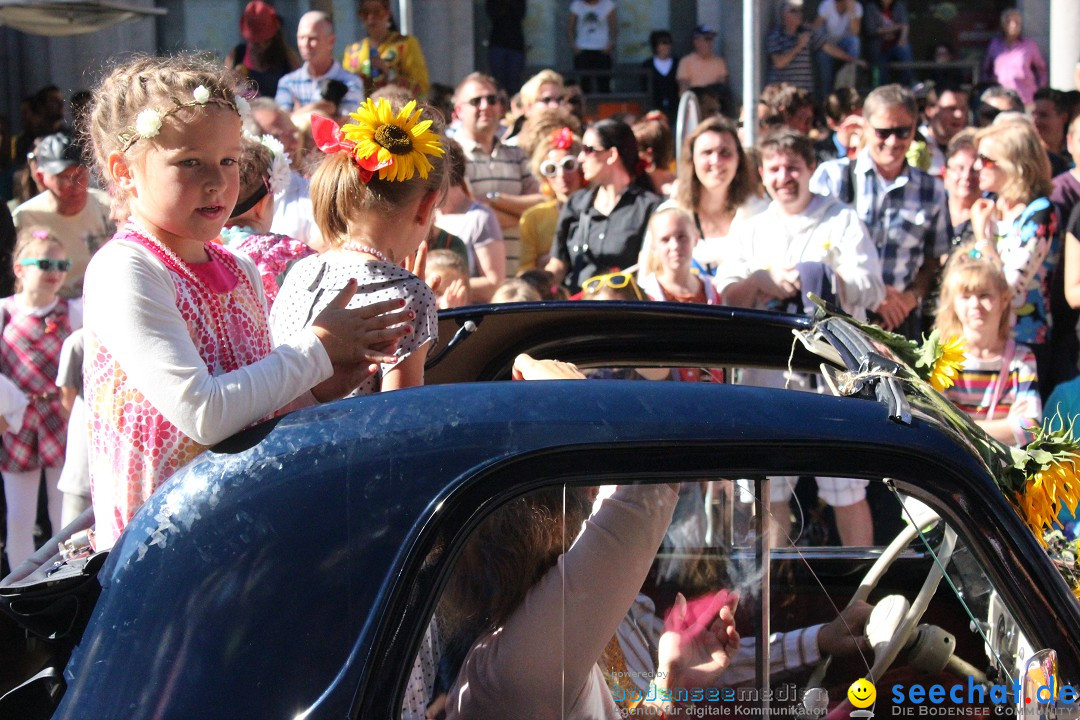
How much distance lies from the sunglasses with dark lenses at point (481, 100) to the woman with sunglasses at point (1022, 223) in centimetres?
252

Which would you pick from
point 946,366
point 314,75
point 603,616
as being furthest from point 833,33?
point 603,616

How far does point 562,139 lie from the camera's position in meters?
6.66

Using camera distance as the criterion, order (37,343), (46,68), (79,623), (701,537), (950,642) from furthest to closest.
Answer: (46,68) < (37,343) < (950,642) < (701,537) < (79,623)

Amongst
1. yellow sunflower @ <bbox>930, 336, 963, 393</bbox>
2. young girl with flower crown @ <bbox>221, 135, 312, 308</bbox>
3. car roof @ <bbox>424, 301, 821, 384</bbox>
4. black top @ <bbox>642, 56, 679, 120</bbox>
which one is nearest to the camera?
yellow sunflower @ <bbox>930, 336, 963, 393</bbox>

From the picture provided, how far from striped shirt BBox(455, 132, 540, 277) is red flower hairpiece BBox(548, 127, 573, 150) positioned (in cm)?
31

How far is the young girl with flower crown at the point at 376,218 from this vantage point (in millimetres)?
2279

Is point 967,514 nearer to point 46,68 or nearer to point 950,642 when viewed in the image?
point 950,642

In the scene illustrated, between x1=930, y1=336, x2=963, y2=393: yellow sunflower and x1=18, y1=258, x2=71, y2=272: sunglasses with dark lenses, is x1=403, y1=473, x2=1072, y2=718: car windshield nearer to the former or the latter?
x1=930, y1=336, x2=963, y2=393: yellow sunflower

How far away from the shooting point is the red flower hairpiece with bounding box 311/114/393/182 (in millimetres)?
2311

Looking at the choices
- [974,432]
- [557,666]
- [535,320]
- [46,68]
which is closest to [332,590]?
[557,666]

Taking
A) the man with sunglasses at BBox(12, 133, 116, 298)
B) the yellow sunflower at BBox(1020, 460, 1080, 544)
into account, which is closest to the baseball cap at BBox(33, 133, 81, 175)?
the man with sunglasses at BBox(12, 133, 116, 298)

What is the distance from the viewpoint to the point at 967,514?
1688mm

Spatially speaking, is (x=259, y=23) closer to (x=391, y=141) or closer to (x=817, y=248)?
(x=817, y=248)

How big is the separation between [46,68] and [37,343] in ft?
29.8
